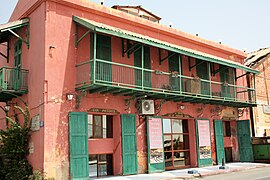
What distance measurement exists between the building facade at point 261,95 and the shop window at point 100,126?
12380 millimetres

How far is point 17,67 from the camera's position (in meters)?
15.4

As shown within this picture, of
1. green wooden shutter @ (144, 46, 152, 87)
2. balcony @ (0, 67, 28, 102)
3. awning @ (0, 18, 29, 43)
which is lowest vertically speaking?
balcony @ (0, 67, 28, 102)

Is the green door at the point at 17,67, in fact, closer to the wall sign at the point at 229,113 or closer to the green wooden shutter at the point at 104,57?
the green wooden shutter at the point at 104,57

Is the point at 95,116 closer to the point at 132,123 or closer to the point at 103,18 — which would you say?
the point at 132,123

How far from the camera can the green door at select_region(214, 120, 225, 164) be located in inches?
752

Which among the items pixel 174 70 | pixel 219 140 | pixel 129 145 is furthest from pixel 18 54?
pixel 219 140

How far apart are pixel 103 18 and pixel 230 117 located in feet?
36.1

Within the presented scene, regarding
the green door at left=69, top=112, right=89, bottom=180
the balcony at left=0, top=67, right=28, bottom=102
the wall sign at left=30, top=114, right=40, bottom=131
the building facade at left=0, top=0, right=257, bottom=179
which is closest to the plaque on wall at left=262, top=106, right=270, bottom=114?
the building facade at left=0, top=0, right=257, bottom=179

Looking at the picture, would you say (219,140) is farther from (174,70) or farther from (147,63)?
(147,63)

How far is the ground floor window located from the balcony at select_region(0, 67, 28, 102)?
7.67m

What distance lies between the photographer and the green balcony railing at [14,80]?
1338 centimetres

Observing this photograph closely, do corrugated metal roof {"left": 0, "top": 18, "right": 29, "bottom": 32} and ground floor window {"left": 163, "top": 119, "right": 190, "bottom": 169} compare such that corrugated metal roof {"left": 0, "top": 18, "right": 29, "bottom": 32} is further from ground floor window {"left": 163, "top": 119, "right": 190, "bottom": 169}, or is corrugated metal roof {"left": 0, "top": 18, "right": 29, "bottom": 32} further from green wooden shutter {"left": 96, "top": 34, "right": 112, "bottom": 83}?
ground floor window {"left": 163, "top": 119, "right": 190, "bottom": 169}

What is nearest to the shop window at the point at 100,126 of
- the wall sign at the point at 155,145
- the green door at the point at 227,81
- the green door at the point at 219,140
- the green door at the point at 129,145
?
the green door at the point at 129,145

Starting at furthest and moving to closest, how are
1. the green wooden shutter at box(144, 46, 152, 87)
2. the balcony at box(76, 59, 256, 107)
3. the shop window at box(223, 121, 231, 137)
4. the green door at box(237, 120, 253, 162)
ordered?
1. the shop window at box(223, 121, 231, 137)
2. the green door at box(237, 120, 253, 162)
3. the green wooden shutter at box(144, 46, 152, 87)
4. the balcony at box(76, 59, 256, 107)
